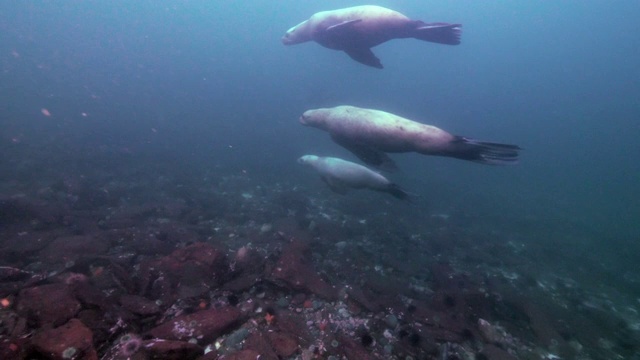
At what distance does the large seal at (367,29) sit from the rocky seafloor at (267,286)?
5.19 m

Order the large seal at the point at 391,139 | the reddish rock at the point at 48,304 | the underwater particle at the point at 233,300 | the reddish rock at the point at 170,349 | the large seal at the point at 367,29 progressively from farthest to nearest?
the large seal at the point at 367,29 < the underwater particle at the point at 233,300 < the large seal at the point at 391,139 < the reddish rock at the point at 48,304 < the reddish rock at the point at 170,349

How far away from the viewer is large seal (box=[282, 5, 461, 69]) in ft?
23.1

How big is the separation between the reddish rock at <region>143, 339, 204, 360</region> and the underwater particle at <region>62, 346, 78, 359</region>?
0.67 meters

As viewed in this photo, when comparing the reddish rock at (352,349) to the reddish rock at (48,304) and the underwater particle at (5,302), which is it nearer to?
the reddish rock at (48,304)

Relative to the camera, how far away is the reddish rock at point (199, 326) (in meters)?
4.17

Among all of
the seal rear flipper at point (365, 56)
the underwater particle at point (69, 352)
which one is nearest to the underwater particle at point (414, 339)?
the underwater particle at point (69, 352)

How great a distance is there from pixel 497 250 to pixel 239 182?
12.1 metres

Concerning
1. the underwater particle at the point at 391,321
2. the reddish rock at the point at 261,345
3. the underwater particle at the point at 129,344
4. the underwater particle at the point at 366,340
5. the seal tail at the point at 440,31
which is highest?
the seal tail at the point at 440,31

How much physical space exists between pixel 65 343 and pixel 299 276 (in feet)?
11.7

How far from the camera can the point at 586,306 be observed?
927cm

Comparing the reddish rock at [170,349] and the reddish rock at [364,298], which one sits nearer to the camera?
the reddish rock at [170,349]

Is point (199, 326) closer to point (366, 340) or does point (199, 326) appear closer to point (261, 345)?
point (261, 345)

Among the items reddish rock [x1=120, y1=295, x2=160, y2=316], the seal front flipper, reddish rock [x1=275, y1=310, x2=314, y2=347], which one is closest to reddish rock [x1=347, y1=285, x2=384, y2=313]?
reddish rock [x1=275, y1=310, x2=314, y2=347]

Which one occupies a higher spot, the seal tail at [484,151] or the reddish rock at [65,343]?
the seal tail at [484,151]
